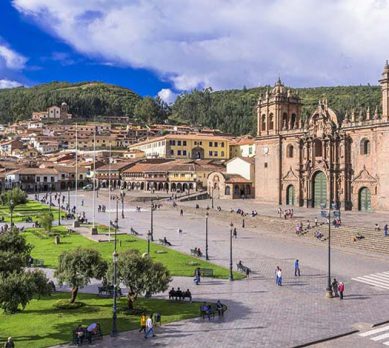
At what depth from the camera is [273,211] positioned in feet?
189

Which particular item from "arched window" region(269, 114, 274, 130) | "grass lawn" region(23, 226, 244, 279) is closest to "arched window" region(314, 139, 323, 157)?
"arched window" region(269, 114, 274, 130)

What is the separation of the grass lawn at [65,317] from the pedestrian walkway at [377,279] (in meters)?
10.6

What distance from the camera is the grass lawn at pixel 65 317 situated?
19078mm

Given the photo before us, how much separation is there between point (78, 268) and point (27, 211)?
48164 millimetres

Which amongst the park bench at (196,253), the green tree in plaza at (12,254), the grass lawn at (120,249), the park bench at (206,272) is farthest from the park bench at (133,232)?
the green tree in plaza at (12,254)

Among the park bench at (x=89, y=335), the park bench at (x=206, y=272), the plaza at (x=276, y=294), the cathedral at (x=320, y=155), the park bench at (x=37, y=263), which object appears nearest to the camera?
the park bench at (x=89, y=335)

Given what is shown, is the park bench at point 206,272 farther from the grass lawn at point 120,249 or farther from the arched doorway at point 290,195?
the arched doorway at point 290,195

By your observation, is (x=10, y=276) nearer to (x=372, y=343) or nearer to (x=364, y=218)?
(x=372, y=343)

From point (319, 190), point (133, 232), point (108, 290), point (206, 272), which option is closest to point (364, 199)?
point (319, 190)

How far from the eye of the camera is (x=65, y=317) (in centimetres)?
2156

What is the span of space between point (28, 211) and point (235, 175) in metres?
32.0

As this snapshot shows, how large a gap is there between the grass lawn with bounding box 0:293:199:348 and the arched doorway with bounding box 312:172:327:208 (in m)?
40.7

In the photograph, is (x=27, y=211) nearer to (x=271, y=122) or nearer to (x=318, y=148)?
(x=271, y=122)

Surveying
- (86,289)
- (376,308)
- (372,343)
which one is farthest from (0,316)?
(376,308)
